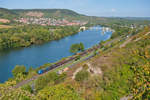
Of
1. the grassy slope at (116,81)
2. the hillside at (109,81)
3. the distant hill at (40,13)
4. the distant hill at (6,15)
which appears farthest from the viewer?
the distant hill at (40,13)

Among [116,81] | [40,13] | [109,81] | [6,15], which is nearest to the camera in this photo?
[109,81]

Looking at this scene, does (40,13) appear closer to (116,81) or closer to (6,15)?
(6,15)

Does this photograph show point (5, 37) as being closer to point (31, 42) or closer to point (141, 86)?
point (31, 42)

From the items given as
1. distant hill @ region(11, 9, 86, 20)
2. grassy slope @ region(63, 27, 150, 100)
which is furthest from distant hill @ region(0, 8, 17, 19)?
grassy slope @ region(63, 27, 150, 100)

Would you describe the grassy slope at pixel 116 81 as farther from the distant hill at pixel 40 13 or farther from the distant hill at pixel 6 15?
the distant hill at pixel 40 13

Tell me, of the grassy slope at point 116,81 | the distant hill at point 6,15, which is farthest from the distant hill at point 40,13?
the grassy slope at point 116,81

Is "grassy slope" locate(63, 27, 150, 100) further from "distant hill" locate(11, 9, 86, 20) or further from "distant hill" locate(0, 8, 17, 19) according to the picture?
"distant hill" locate(11, 9, 86, 20)

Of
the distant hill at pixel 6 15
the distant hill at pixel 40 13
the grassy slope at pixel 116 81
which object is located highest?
the distant hill at pixel 40 13

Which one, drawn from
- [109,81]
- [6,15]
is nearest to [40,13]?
[6,15]

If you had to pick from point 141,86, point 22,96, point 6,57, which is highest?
point 22,96

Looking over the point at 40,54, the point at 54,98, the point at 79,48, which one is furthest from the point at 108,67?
the point at 40,54

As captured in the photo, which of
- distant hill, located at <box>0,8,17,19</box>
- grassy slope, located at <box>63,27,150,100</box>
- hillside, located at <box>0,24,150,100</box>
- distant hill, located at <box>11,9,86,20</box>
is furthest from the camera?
distant hill, located at <box>11,9,86,20</box>
